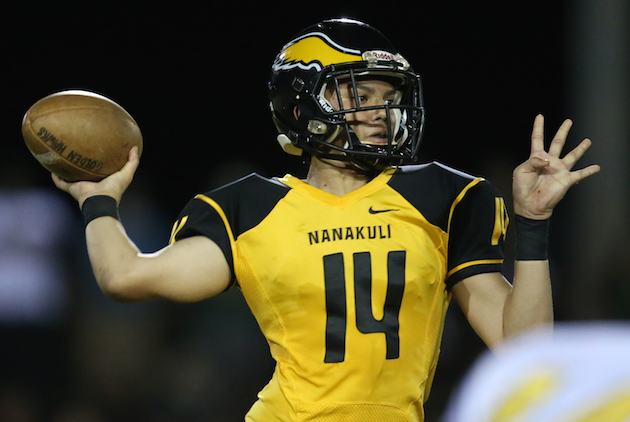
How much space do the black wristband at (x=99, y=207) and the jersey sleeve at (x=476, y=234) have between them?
93 centimetres

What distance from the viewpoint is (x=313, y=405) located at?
1.82 m

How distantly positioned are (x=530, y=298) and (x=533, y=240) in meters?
0.14

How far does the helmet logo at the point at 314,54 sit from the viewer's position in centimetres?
206

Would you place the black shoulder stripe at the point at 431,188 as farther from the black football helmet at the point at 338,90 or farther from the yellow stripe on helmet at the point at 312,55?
the yellow stripe on helmet at the point at 312,55

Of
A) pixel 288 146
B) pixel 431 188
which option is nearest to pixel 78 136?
pixel 288 146

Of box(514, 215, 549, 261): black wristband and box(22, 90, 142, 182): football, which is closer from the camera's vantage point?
box(514, 215, 549, 261): black wristband

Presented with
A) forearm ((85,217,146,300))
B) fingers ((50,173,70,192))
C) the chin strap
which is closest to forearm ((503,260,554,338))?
the chin strap

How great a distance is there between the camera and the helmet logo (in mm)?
2064

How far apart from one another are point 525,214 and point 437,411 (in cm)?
338

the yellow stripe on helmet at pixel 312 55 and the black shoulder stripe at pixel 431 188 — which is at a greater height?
the yellow stripe on helmet at pixel 312 55

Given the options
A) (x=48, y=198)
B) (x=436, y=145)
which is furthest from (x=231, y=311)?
(x=436, y=145)

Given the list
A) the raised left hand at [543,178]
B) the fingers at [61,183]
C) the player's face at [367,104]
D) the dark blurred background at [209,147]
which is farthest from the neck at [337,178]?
the dark blurred background at [209,147]

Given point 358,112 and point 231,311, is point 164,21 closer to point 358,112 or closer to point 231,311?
point 231,311

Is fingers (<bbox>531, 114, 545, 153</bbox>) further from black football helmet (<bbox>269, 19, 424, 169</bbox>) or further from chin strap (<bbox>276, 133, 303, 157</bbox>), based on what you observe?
chin strap (<bbox>276, 133, 303, 157</bbox>)
